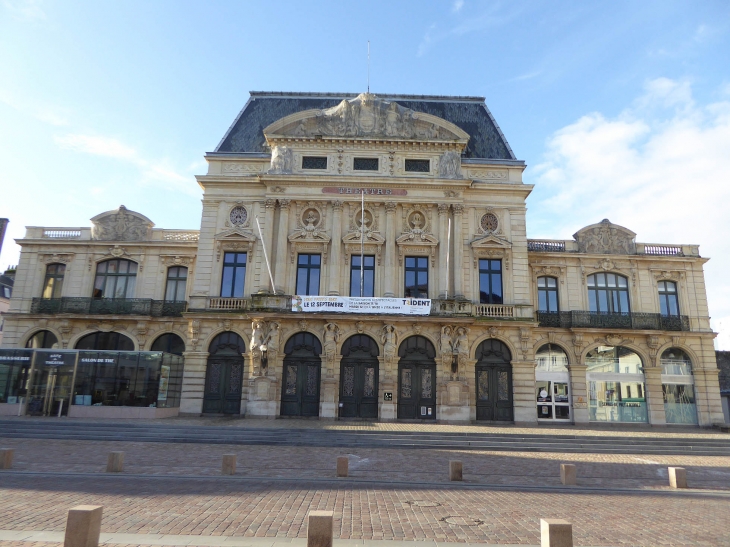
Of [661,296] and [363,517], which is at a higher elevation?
[661,296]

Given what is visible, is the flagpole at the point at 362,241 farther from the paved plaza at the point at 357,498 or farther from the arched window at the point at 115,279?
the arched window at the point at 115,279

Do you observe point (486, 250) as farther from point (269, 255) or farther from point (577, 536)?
point (577, 536)

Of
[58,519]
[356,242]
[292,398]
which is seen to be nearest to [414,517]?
[58,519]

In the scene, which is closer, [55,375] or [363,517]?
[363,517]

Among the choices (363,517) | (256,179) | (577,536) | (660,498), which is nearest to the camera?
(577,536)

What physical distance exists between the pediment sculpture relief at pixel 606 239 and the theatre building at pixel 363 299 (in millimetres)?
109

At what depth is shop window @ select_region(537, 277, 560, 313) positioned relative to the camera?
32438mm

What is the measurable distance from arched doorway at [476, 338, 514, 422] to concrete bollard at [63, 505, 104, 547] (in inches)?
972

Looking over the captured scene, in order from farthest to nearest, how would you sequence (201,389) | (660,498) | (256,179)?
(256,179), (201,389), (660,498)

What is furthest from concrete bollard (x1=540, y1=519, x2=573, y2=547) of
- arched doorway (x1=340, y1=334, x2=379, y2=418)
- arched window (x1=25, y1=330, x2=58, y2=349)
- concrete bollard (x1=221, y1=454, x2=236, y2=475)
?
arched window (x1=25, y1=330, x2=58, y2=349)

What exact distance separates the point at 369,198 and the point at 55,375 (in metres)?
20.0

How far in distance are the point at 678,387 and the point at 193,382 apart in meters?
29.0

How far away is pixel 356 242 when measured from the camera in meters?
30.6

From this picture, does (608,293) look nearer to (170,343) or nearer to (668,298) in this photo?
(668,298)
